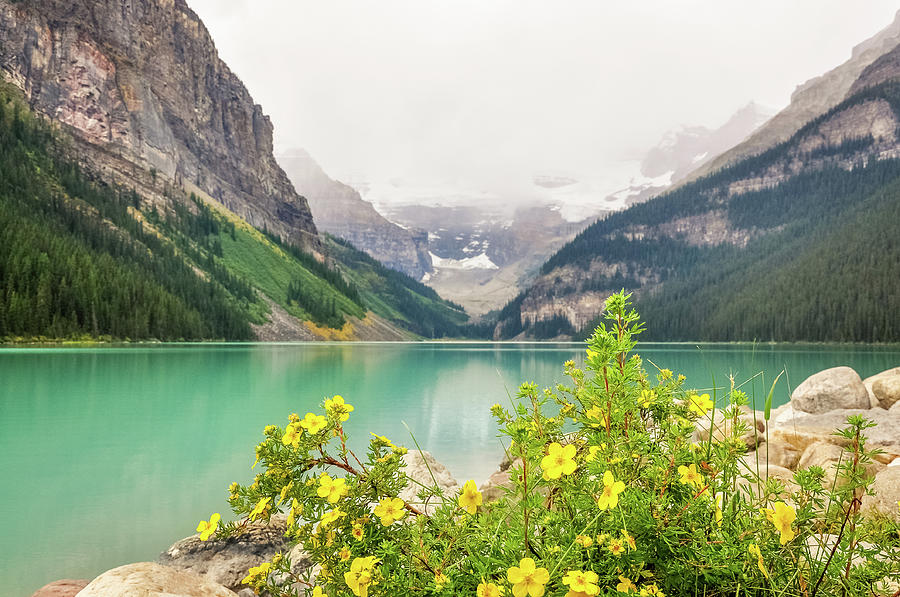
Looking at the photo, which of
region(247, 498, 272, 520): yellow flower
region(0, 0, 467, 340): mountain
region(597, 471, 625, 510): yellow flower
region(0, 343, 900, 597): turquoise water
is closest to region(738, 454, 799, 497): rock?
region(0, 343, 900, 597): turquoise water

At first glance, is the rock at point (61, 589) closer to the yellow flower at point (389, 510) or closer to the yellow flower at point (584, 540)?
the yellow flower at point (389, 510)

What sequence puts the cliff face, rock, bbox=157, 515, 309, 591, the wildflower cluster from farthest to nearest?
the cliff face → rock, bbox=157, 515, 309, 591 → the wildflower cluster

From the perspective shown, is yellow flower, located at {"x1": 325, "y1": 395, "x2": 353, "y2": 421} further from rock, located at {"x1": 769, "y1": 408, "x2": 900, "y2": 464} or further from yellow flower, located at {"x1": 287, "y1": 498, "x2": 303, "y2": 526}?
rock, located at {"x1": 769, "y1": 408, "x2": 900, "y2": 464}

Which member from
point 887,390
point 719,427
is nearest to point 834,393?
point 887,390

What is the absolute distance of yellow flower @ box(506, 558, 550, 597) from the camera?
143cm

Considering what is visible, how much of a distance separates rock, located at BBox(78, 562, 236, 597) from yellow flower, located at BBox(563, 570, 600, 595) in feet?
10.9

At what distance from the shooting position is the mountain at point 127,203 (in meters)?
81.4

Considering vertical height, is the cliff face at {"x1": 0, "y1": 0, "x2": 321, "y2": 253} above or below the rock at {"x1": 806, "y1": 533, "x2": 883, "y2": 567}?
above

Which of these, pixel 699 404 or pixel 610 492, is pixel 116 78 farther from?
pixel 610 492

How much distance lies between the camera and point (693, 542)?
1938mm

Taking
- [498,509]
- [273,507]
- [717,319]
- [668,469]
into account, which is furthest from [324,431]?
[717,319]

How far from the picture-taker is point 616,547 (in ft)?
5.88

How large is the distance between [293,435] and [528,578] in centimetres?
126

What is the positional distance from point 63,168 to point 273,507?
15382cm
